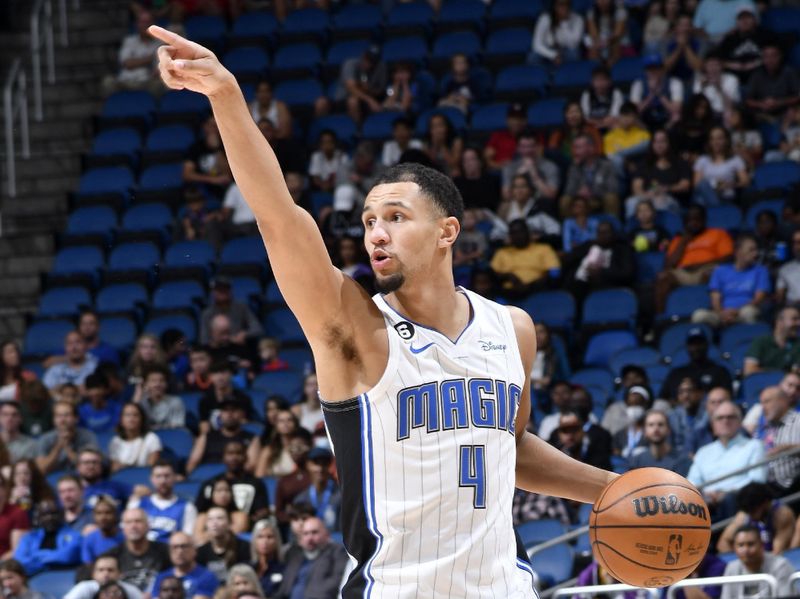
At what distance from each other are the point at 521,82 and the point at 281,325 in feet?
13.3

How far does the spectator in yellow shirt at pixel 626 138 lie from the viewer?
13.7 meters

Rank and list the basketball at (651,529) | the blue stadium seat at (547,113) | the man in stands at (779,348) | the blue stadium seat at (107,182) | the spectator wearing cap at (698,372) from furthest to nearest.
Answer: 1. the blue stadium seat at (107,182)
2. the blue stadium seat at (547,113)
3. the man in stands at (779,348)
4. the spectator wearing cap at (698,372)
5. the basketball at (651,529)

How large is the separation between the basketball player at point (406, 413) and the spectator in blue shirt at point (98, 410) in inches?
352

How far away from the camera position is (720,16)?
14664 millimetres

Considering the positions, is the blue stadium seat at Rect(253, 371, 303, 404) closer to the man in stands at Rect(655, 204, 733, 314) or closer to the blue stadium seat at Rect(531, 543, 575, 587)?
the man in stands at Rect(655, 204, 733, 314)

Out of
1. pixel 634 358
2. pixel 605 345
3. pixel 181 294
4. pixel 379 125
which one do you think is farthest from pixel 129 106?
pixel 634 358

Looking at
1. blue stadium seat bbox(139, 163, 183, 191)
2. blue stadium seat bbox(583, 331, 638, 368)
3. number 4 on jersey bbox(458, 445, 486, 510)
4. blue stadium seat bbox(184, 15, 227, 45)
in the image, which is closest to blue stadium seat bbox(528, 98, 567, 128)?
blue stadium seat bbox(583, 331, 638, 368)

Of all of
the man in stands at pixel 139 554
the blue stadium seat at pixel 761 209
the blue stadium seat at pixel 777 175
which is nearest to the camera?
the man in stands at pixel 139 554

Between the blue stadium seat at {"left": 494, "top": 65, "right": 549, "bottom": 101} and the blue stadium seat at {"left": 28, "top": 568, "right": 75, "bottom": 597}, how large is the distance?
730cm

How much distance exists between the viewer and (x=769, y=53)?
13648mm

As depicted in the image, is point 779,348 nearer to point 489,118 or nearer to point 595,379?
point 595,379

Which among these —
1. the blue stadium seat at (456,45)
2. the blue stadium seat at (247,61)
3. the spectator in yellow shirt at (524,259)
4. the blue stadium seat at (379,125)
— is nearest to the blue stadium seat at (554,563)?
the spectator in yellow shirt at (524,259)

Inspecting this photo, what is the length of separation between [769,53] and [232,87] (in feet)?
36.7

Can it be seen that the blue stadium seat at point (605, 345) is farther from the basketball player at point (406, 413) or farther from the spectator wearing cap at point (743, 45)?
the basketball player at point (406, 413)
